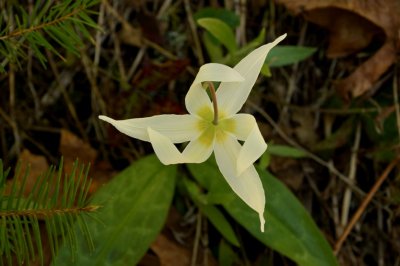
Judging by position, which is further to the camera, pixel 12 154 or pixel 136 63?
pixel 136 63

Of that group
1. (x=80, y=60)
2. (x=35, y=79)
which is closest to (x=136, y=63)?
(x=80, y=60)

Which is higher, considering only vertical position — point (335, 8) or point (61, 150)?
point (335, 8)

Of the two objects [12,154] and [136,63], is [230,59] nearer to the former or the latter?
[136,63]

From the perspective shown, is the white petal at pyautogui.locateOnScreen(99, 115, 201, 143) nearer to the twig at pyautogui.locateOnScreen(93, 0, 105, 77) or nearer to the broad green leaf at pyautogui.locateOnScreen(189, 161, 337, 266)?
the broad green leaf at pyautogui.locateOnScreen(189, 161, 337, 266)

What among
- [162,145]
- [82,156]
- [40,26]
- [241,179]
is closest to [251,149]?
[241,179]

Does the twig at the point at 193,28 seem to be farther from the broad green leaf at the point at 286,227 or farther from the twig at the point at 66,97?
the broad green leaf at the point at 286,227

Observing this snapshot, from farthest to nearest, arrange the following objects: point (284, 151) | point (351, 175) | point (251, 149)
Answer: point (351, 175)
point (284, 151)
point (251, 149)

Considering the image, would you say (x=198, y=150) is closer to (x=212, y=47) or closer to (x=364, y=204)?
(x=212, y=47)
